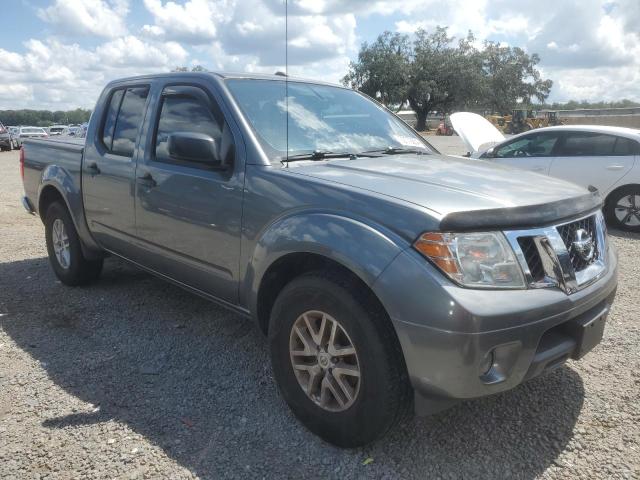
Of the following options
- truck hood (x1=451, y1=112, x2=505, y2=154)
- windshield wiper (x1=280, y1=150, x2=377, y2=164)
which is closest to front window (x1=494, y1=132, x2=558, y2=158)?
truck hood (x1=451, y1=112, x2=505, y2=154)

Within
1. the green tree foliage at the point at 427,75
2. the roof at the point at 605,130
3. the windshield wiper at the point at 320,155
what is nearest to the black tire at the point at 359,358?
the windshield wiper at the point at 320,155

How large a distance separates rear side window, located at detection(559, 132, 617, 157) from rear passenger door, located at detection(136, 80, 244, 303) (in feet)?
22.3

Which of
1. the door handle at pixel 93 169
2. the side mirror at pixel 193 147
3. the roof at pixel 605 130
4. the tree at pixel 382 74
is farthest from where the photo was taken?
the tree at pixel 382 74

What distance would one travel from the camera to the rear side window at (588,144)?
27.1 feet

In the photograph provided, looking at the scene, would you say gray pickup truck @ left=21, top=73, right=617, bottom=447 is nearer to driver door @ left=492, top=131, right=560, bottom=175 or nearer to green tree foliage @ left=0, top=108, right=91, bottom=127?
driver door @ left=492, top=131, right=560, bottom=175

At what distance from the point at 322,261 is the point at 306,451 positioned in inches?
37.1

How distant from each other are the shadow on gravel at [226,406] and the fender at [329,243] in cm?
68

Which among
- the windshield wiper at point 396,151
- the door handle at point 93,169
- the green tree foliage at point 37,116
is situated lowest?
the green tree foliage at point 37,116

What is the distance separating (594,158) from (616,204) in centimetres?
76

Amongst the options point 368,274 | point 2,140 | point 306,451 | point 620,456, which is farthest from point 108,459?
point 2,140

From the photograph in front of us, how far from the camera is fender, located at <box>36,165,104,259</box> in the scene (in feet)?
15.5

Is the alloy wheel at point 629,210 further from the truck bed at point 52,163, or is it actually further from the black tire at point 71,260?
the truck bed at point 52,163

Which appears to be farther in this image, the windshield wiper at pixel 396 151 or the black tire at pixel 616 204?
the black tire at pixel 616 204

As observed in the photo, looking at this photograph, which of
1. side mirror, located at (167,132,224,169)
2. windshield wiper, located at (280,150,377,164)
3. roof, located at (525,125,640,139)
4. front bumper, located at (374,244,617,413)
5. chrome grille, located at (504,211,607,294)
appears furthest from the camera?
roof, located at (525,125,640,139)
